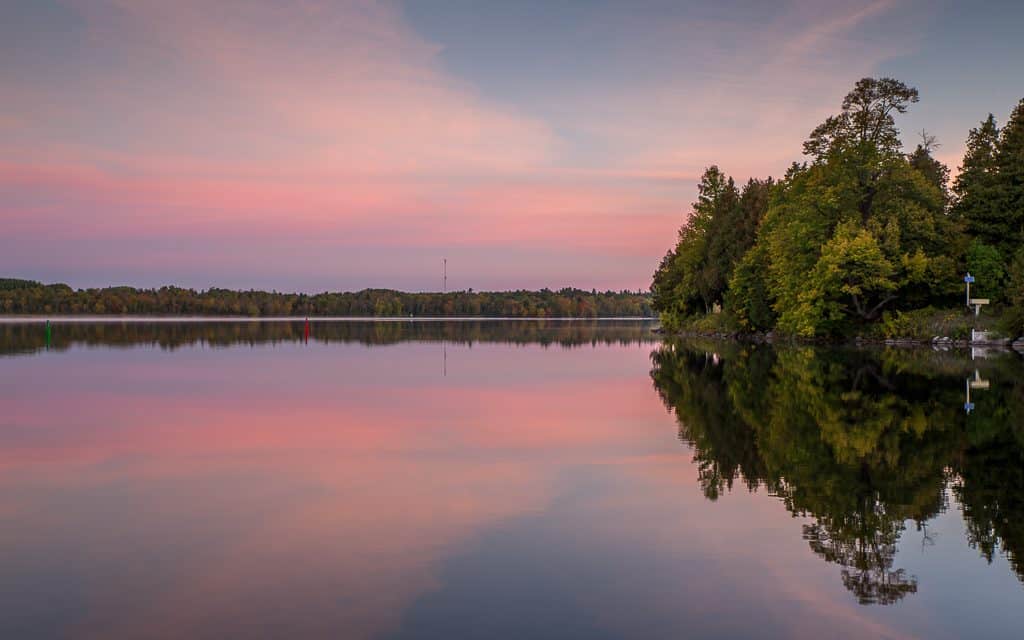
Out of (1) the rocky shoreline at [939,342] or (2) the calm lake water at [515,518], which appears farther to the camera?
(1) the rocky shoreline at [939,342]

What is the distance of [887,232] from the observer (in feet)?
177

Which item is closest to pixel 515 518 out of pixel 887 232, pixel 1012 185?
pixel 887 232

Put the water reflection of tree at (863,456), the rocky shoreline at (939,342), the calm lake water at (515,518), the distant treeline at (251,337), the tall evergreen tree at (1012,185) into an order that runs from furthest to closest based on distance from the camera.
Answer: the distant treeline at (251,337) < the tall evergreen tree at (1012,185) < the rocky shoreline at (939,342) < the water reflection of tree at (863,456) < the calm lake water at (515,518)

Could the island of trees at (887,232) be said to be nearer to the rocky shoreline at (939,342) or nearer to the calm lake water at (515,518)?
the rocky shoreline at (939,342)

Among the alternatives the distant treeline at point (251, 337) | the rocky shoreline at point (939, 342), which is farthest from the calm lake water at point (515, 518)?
the distant treeline at point (251, 337)

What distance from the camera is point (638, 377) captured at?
33.8 metres

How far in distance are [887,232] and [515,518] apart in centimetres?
5070

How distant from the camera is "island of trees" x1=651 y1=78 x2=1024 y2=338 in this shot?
54.0 metres

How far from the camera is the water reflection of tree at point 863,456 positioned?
31.8 feet

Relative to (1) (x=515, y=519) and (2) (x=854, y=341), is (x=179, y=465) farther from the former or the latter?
(2) (x=854, y=341)

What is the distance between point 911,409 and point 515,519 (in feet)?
49.1

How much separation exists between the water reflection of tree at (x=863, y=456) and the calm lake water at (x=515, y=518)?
7 cm

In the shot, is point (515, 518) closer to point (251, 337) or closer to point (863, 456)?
point (863, 456)

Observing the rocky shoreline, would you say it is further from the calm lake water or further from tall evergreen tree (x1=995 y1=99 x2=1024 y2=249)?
the calm lake water
